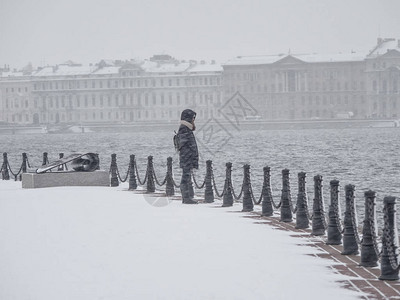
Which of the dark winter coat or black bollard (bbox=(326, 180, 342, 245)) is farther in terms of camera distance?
the dark winter coat

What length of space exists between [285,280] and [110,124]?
519 ft

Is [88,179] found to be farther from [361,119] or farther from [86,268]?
[361,119]

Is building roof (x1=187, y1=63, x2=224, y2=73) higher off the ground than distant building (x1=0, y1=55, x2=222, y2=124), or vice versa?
building roof (x1=187, y1=63, x2=224, y2=73)

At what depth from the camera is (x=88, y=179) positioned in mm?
21859

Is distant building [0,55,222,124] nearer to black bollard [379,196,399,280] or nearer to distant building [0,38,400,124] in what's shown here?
distant building [0,38,400,124]

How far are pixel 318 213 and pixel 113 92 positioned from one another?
6454 inches

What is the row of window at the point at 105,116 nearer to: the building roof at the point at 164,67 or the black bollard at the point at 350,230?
the building roof at the point at 164,67

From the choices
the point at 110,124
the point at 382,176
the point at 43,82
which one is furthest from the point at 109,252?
the point at 43,82

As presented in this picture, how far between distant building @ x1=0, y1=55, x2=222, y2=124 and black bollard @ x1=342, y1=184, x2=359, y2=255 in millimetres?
156825

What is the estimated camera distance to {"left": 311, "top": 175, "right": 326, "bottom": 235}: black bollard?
12883 mm

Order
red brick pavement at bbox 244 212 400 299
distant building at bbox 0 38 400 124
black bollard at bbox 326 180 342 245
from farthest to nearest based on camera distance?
1. distant building at bbox 0 38 400 124
2. black bollard at bbox 326 180 342 245
3. red brick pavement at bbox 244 212 400 299

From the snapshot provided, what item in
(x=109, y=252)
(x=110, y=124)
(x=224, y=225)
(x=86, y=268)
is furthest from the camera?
(x=110, y=124)

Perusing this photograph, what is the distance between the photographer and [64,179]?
21.7 m

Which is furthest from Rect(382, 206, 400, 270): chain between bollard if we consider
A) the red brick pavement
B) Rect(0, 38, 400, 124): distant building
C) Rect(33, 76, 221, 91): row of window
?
Rect(33, 76, 221, 91): row of window
